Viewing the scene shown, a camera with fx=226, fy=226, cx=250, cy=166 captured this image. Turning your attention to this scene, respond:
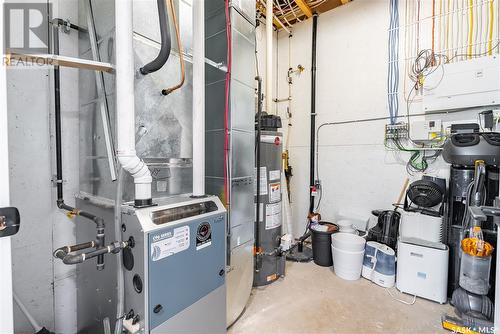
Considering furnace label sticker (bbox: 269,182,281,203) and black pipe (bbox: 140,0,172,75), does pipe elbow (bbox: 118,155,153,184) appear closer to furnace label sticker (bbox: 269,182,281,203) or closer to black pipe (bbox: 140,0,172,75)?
black pipe (bbox: 140,0,172,75)

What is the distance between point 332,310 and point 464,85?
248 cm

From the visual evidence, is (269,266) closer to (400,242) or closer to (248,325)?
(248,325)

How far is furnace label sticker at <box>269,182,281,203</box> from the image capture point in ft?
7.17

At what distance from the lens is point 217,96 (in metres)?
1.69

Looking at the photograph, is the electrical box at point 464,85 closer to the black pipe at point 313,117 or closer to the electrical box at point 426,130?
the electrical box at point 426,130

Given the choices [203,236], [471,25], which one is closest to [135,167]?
[203,236]

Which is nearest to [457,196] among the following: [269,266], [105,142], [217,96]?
[269,266]

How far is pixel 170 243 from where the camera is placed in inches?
39.8

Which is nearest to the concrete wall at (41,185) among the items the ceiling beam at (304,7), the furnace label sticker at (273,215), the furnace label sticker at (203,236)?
the furnace label sticker at (203,236)

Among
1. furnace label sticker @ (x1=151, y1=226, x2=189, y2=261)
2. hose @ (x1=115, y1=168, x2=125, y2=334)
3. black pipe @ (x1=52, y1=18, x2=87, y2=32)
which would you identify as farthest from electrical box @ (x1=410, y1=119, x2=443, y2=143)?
black pipe @ (x1=52, y1=18, x2=87, y2=32)

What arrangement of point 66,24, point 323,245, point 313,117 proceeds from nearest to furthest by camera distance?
point 66,24 → point 323,245 → point 313,117

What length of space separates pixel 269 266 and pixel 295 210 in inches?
55.0

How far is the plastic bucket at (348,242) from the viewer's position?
231 centimetres

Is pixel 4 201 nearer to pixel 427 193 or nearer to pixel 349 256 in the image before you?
pixel 349 256
